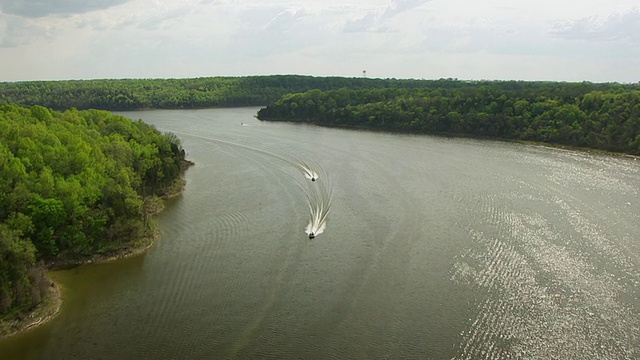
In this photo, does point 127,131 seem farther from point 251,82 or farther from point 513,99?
point 251,82

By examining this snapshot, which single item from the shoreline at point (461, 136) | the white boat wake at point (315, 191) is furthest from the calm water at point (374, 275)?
the shoreline at point (461, 136)

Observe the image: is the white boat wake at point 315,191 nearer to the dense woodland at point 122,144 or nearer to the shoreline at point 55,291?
the shoreline at point 55,291

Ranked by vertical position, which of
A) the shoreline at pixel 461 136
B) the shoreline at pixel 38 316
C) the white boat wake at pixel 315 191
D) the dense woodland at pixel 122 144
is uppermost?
the dense woodland at pixel 122 144

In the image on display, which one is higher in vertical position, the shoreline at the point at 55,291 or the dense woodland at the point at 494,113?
the dense woodland at the point at 494,113

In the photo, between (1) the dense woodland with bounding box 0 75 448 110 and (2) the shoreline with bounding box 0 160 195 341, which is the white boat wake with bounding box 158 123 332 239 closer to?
(2) the shoreline with bounding box 0 160 195 341

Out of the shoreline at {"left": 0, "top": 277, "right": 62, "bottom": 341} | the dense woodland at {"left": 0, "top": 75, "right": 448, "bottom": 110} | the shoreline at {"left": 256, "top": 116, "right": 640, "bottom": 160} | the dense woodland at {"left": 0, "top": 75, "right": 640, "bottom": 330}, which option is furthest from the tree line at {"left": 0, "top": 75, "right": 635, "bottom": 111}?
the shoreline at {"left": 0, "top": 277, "right": 62, "bottom": 341}

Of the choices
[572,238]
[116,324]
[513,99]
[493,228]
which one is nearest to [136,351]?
[116,324]

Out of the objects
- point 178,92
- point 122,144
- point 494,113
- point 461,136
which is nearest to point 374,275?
point 122,144
